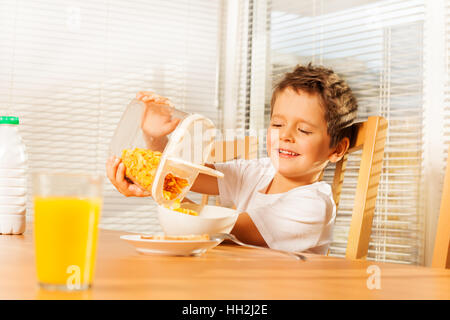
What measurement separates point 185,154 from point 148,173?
8 cm

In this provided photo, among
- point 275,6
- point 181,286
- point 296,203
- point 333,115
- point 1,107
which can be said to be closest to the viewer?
point 181,286

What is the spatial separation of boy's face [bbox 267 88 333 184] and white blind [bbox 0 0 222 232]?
3.91 ft

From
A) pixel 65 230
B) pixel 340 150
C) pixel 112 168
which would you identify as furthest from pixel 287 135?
pixel 65 230

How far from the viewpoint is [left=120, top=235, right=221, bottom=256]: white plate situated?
76cm

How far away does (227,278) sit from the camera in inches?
22.7

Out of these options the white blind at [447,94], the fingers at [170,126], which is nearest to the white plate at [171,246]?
the fingers at [170,126]

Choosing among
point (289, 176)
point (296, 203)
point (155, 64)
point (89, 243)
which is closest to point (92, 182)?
point (89, 243)

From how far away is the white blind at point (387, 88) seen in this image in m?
1.83

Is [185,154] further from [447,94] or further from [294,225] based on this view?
[447,94]

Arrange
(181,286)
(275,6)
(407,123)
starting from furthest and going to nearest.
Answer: (275,6)
(407,123)
(181,286)

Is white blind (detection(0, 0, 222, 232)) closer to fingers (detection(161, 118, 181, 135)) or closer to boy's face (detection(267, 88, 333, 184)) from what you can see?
boy's face (detection(267, 88, 333, 184))
